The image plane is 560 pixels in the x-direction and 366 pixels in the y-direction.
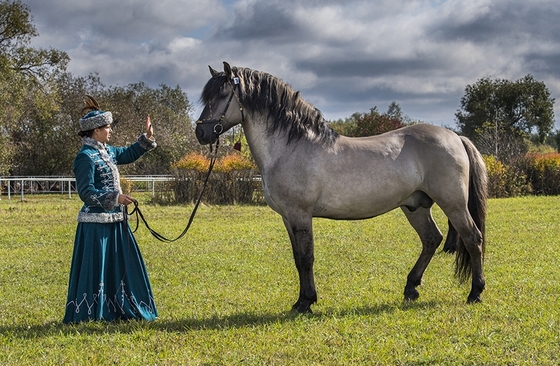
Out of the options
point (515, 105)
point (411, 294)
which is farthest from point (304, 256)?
point (515, 105)

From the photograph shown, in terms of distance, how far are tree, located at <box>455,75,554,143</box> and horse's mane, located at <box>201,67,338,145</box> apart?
42.0 meters

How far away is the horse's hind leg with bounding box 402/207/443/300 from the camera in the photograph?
19.4 ft

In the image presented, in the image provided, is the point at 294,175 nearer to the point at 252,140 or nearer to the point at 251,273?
the point at 252,140

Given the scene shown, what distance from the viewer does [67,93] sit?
3484 centimetres

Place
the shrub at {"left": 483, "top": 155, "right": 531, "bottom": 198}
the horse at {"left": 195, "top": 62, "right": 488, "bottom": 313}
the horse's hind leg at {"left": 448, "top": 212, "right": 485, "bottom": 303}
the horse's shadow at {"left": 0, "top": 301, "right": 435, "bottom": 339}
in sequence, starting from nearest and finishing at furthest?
the horse's shadow at {"left": 0, "top": 301, "right": 435, "bottom": 339} → the horse at {"left": 195, "top": 62, "right": 488, "bottom": 313} → the horse's hind leg at {"left": 448, "top": 212, "right": 485, "bottom": 303} → the shrub at {"left": 483, "top": 155, "right": 531, "bottom": 198}

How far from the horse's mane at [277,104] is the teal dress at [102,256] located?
117cm

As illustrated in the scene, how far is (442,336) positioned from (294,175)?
188 cm

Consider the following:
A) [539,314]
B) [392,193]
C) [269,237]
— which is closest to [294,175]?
[392,193]

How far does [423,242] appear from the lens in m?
6.09

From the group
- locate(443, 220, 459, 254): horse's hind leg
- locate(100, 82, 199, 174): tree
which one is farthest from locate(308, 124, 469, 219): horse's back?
locate(100, 82, 199, 174): tree

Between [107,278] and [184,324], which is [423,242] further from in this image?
[107,278]

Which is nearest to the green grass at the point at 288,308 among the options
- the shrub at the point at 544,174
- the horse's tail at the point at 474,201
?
the horse's tail at the point at 474,201

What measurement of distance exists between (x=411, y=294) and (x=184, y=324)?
7.90 feet

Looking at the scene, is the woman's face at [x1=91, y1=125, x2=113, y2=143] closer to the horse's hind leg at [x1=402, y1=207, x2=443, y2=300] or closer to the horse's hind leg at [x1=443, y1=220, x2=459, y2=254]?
the horse's hind leg at [x1=402, y1=207, x2=443, y2=300]
